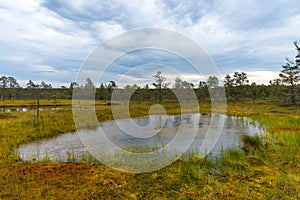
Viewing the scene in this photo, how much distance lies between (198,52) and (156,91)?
5635 cm

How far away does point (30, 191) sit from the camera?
4.89m

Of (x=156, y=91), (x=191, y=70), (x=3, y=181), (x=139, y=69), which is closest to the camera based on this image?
(x=3, y=181)

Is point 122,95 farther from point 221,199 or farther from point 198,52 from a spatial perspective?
point 221,199

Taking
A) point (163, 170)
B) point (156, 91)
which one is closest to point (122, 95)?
point (156, 91)

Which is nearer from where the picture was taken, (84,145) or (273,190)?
(273,190)

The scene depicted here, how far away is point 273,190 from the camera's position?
475cm

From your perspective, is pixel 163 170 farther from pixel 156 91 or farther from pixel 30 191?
pixel 156 91

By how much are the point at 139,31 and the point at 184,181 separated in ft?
23.6

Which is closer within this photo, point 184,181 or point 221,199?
point 221,199

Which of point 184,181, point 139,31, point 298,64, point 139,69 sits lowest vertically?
point 184,181

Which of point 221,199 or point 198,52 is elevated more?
point 198,52

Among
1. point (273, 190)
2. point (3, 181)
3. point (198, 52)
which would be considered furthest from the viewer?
point (198, 52)

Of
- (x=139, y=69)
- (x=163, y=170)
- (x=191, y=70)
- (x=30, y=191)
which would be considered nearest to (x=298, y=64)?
(x=191, y=70)

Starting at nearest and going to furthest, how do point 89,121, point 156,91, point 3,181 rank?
point 3,181 < point 89,121 < point 156,91
